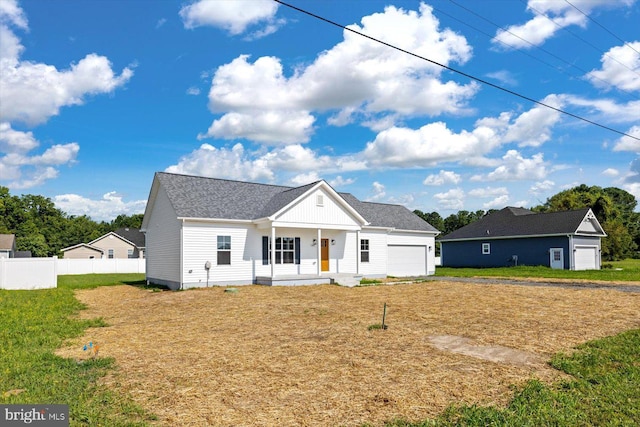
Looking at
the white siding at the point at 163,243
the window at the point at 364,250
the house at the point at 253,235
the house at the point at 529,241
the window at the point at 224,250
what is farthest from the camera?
the house at the point at 529,241

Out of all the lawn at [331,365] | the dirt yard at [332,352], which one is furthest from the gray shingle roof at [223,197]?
the lawn at [331,365]

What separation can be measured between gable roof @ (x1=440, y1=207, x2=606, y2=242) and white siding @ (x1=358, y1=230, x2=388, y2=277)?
15467mm

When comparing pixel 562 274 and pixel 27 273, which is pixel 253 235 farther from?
pixel 562 274

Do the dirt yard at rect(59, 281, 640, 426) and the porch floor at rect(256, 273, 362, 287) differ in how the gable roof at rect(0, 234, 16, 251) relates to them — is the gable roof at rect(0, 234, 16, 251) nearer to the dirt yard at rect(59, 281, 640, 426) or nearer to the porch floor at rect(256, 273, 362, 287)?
the porch floor at rect(256, 273, 362, 287)

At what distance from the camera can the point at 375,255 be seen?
26328 mm

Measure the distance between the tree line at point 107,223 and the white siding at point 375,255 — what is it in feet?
102

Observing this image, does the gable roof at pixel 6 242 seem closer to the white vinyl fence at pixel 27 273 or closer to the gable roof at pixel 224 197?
the white vinyl fence at pixel 27 273

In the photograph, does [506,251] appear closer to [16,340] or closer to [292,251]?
[292,251]

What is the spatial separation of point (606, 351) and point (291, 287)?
45.0 ft

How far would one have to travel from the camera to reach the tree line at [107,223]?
4672 centimetres

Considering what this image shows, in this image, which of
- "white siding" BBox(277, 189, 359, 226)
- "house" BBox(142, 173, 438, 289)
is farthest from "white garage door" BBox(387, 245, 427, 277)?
"white siding" BBox(277, 189, 359, 226)

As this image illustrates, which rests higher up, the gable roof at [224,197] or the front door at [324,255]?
the gable roof at [224,197]

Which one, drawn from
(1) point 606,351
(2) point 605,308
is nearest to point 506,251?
(2) point 605,308

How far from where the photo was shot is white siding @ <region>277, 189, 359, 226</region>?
846 inches
